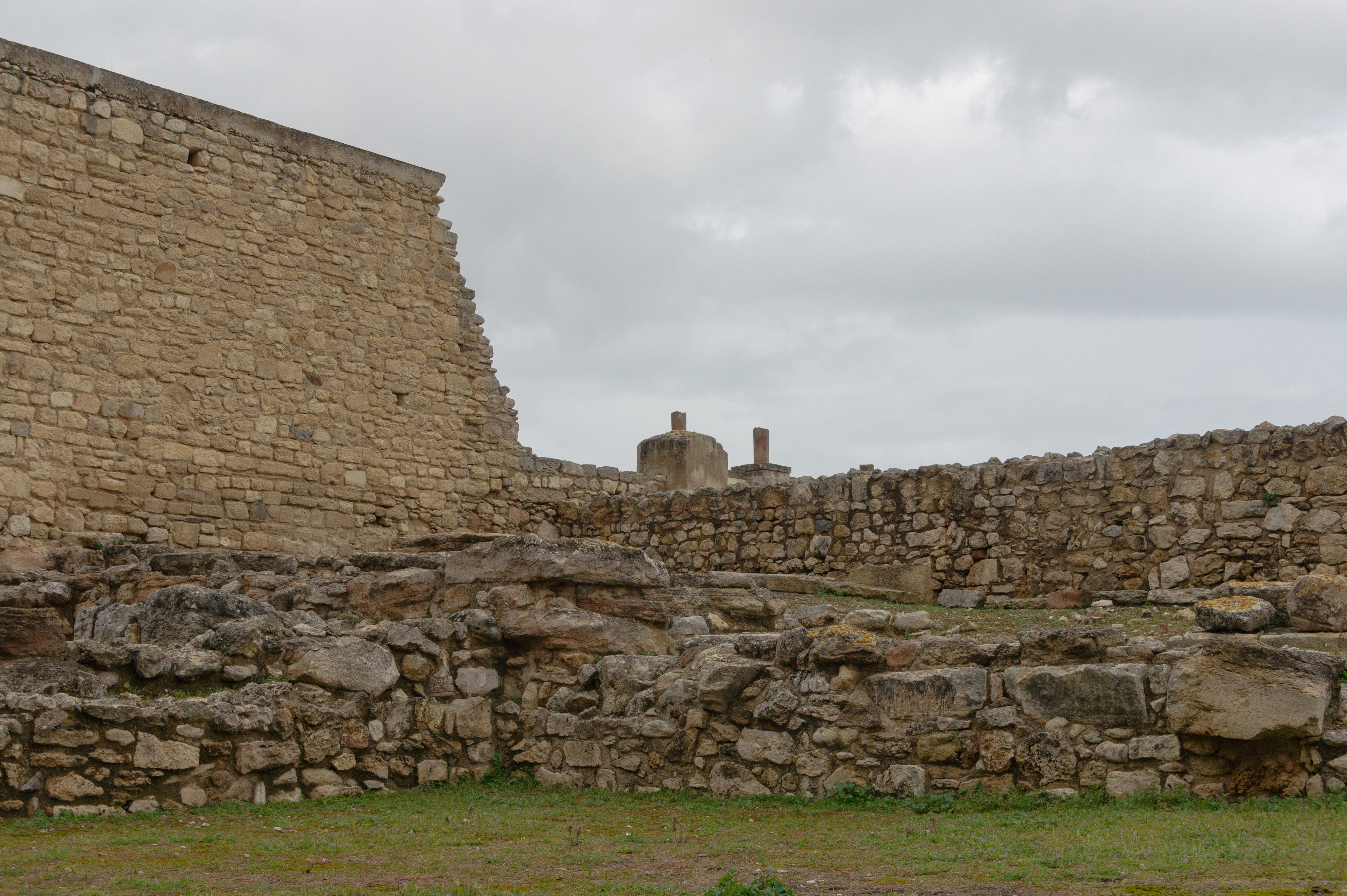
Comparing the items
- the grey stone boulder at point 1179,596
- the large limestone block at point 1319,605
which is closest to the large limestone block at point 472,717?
the large limestone block at point 1319,605

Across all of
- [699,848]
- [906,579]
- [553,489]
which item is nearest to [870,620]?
[699,848]

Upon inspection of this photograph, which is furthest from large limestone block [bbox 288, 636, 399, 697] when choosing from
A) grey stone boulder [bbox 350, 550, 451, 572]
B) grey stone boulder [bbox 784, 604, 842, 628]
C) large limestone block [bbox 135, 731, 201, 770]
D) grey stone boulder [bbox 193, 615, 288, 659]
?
grey stone boulder [bbox 784, 604, 842, 628]

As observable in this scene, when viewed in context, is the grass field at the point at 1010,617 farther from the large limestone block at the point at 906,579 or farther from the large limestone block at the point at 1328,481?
the large limestone block at the point at 1328,481

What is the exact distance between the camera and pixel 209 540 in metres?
13.3

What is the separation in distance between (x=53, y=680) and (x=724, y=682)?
3445 mm

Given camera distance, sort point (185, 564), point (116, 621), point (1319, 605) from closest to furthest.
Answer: point (1319, 605), point (116, 621), point (185, 564)

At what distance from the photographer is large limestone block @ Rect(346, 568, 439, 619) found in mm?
8602

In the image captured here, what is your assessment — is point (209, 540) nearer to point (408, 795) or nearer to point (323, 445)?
point (323, 445)

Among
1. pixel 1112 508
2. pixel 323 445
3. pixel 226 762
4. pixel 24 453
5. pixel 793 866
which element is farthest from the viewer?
pixel 323 445

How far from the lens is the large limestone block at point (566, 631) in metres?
7.99

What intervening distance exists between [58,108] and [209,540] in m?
4.52

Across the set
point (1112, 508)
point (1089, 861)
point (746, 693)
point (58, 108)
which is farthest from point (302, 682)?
point (58, 108)

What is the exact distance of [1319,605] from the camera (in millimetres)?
7020

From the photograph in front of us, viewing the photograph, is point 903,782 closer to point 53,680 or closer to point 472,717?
point 472,717
